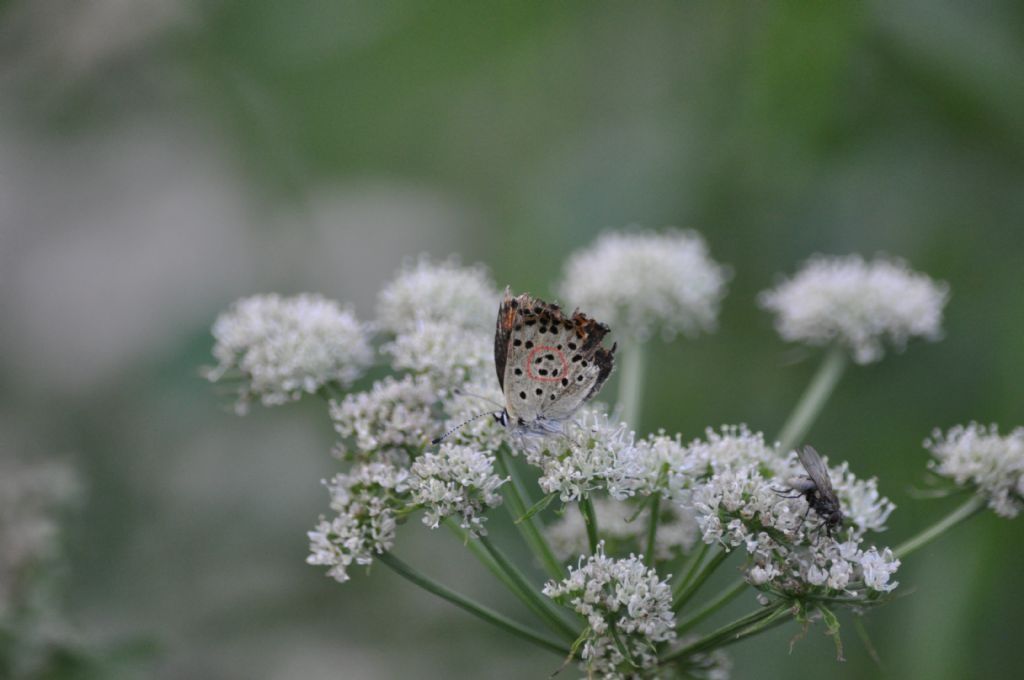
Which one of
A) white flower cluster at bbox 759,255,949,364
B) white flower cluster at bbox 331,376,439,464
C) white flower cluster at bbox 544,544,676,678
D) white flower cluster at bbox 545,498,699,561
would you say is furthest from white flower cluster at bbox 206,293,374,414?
white flower cluster at bbox 759,255,949,364

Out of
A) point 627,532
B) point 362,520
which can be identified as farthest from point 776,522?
point 362,520

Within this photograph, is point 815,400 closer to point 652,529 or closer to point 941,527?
point 941,527

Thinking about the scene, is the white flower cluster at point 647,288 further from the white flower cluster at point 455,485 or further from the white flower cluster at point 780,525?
the white flower cluster at point 455,485

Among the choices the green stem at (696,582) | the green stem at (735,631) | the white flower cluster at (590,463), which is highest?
the white flower cluster at (590,463)

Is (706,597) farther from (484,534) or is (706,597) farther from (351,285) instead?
(351,285)

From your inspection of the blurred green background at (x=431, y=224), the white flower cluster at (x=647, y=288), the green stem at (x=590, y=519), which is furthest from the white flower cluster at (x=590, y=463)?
the blurred green background at (x=431, y=224)

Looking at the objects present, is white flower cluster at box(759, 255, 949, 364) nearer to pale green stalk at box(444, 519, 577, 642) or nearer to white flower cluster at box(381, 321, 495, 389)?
white flower cluster at box(381, 321, 495, 389)

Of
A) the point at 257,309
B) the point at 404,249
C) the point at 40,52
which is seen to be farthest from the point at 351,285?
the point at 257,309
